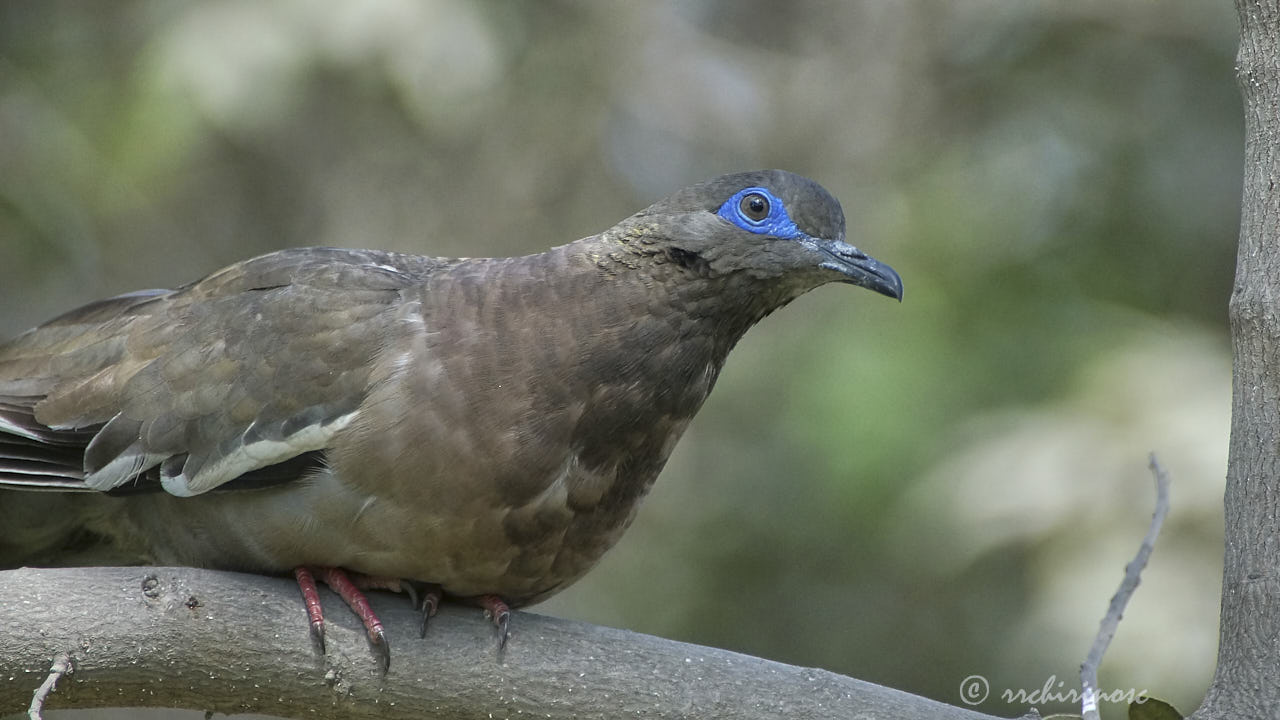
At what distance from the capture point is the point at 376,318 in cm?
301

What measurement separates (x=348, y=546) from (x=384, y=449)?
219 mm

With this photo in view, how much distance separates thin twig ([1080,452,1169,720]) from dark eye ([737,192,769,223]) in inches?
38.6

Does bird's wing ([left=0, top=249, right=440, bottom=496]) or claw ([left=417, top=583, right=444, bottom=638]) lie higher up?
bird's wing ([left=0, top=249, right=440, bottom=496])

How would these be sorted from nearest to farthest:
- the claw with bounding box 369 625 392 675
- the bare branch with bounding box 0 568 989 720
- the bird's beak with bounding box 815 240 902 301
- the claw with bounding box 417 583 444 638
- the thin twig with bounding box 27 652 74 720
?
the thin twig with bounding box 27 652 74 720 < the bare branch with bounding box 0 568 989 720 < the claw with bounding box 369 625 392 675 < the claw with bounding box 417 583 444 638 < the bird's beak with bounding box 815 240 902 301

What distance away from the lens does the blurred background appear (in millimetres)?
5098

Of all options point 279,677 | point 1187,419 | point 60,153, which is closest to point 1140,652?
point 1187,419

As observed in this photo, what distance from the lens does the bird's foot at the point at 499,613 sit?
275 cm

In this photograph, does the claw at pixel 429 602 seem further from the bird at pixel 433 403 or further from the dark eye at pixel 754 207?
the dark eye at pixel 754 207

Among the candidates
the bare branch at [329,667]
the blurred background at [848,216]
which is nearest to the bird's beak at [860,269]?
the bare branch at [329,667]

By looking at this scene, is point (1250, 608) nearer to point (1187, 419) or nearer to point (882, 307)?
point (1187, 419)

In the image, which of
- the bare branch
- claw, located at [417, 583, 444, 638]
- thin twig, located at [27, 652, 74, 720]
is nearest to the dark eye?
the bare branch

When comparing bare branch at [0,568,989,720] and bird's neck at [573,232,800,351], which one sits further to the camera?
bird's neck at [573,232,800,351]

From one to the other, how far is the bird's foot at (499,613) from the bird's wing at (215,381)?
1.60 ft

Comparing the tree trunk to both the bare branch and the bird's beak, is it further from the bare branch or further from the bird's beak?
the bird's beak
